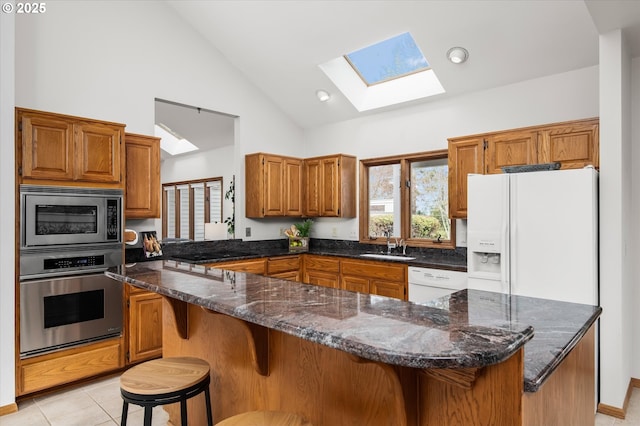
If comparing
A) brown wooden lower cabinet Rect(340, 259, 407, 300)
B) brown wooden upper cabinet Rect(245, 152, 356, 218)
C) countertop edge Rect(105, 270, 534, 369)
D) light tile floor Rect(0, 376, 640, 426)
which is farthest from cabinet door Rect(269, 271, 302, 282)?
countertop edge Rect(105, 270, 534, 369)

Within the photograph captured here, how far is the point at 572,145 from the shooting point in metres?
3.18

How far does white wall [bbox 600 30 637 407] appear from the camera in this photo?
2658 mm

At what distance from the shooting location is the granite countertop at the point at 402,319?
35.5 inches

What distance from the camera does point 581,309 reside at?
177 cm

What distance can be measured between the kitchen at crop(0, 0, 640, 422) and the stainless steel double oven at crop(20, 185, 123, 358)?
17 centimetres

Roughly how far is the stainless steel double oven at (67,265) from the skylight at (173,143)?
3884mm

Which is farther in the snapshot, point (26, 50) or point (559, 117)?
point (559, 117)

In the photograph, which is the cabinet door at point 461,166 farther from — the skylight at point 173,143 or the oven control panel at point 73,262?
the skylight at point 173,143

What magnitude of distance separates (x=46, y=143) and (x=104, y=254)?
973mm

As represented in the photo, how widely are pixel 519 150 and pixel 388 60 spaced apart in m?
1.90

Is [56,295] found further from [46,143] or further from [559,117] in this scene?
[559,117]

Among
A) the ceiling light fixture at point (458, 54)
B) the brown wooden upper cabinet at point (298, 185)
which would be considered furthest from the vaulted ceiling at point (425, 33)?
the brown wooden upper cabinet at point (298, 185)

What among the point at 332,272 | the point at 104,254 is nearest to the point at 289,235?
the point at 332,272

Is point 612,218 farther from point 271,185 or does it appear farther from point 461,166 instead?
point 271,185
